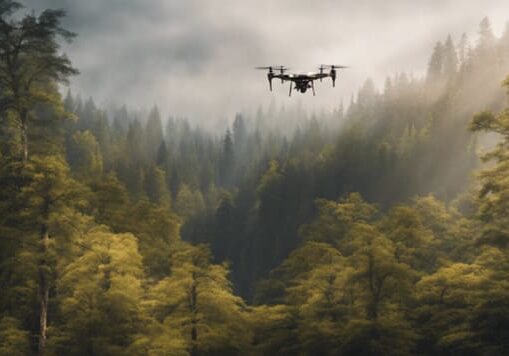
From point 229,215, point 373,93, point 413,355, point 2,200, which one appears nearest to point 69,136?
point 229,215

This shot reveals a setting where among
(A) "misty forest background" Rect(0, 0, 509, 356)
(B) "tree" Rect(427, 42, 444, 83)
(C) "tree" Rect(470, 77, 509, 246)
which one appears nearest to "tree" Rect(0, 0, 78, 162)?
(A) "misty forest background" Rect(0, 0, 509, 356)

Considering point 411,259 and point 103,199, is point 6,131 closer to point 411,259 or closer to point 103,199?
point 103,199

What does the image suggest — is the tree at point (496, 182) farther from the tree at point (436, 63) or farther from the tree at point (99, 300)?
the tree at point (436, 63)

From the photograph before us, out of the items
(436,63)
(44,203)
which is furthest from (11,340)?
(436,63)

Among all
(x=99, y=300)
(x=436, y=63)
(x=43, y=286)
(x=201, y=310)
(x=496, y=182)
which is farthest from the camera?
Answer: (x=436, y=63)

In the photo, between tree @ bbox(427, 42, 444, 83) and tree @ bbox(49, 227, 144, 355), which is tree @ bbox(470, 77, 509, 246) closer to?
tree @ bbox(49, 227, 144, 355)

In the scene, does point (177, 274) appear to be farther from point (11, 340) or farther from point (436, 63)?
point (436, 63)

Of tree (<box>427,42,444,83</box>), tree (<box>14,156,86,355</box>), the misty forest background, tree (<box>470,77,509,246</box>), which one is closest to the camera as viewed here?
tree (<box>470,77,509,246</box>)

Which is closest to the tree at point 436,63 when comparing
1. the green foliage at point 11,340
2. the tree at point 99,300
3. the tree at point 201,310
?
the tree at point 201,310
